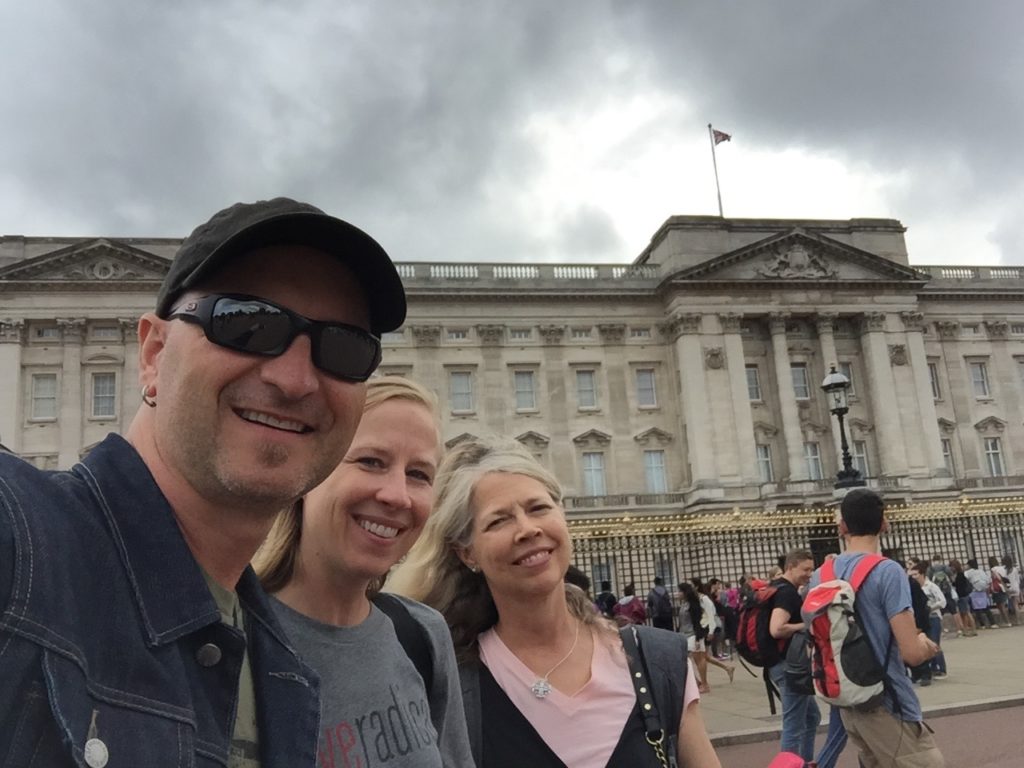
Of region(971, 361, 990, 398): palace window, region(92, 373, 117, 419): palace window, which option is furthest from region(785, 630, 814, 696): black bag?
region(971, 361, 990, 398): palace window

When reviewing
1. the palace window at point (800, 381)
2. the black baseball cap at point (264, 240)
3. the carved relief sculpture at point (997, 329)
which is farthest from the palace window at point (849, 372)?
the black baseball cap at point (264, 240)

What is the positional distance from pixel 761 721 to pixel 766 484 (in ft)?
89.3

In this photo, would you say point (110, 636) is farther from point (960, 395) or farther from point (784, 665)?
point (960, 395)

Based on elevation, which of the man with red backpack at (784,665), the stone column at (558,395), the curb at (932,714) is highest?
the stone column at (558,395)

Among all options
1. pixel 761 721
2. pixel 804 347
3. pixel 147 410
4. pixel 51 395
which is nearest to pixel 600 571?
pixel 804 347

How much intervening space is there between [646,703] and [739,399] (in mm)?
36113

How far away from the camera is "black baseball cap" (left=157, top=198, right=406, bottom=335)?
1386 millimetres

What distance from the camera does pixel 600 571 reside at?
3080 centimetres

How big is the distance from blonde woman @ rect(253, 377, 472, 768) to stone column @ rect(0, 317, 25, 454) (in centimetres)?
3531

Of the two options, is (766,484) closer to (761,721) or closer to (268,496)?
(761,721)

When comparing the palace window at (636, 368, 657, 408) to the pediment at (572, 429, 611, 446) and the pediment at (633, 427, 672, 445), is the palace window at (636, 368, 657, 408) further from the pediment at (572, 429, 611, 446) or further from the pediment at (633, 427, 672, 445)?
the pediment at (572, 429, 611, 446)

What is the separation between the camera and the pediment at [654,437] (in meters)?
37.9

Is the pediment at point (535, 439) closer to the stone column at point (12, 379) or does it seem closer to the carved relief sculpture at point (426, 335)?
the carved relief sculpture at point (426, 335)

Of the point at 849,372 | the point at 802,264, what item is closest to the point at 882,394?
the point at 849,372
